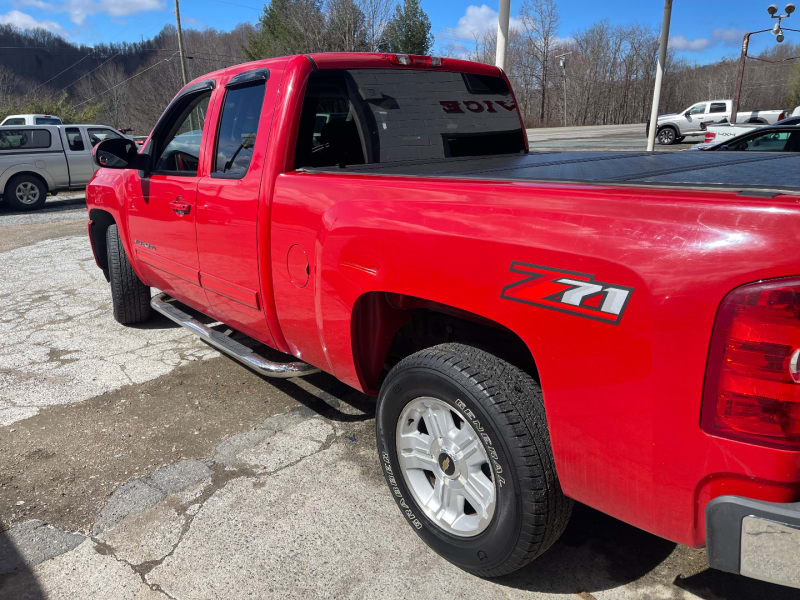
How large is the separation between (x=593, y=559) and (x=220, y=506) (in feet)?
5.22

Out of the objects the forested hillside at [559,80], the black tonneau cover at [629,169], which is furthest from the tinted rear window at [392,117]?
the forested hillside at [559,80]

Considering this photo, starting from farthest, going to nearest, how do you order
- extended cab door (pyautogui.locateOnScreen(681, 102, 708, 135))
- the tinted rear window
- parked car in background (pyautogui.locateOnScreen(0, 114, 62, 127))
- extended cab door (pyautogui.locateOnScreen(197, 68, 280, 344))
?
extended cab door (pyautogui.locateOnScreen(681, 102, 708, 135))
parked car in background (pyautogui.locateOnScreen(0, 114, 62, 127))
the tinted rear window
extended cab door (pyautogui.locateOnScreen(197, 68, 280, 344))

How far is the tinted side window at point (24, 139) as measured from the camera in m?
13.8

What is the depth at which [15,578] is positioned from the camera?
7.71 feet

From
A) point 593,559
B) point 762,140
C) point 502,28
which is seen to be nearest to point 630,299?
point 593,559

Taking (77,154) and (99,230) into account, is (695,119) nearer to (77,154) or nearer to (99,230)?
(77,154)

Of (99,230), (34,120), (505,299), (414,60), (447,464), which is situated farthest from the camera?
(34,120)

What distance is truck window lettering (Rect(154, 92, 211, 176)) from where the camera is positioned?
12.2 feet

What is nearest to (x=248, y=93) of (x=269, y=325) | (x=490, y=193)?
(x=269, y=325)

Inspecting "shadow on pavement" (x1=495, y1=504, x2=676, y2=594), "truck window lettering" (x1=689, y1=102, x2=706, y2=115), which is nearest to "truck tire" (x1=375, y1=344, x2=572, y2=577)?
"shadow on pavement" (x1=495, y1=504, x2=676, y2=594)

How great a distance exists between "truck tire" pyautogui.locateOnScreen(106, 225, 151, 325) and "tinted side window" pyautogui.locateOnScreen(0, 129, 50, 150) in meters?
11.2

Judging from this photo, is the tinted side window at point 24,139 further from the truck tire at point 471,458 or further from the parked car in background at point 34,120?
the truck tire at point 471,458

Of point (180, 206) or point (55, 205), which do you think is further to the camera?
point (55, 205)

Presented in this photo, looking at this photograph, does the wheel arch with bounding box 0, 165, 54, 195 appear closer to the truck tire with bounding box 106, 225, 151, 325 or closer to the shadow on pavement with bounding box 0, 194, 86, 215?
the shadow on pavement with bounding box 0, 194, 86, 215
